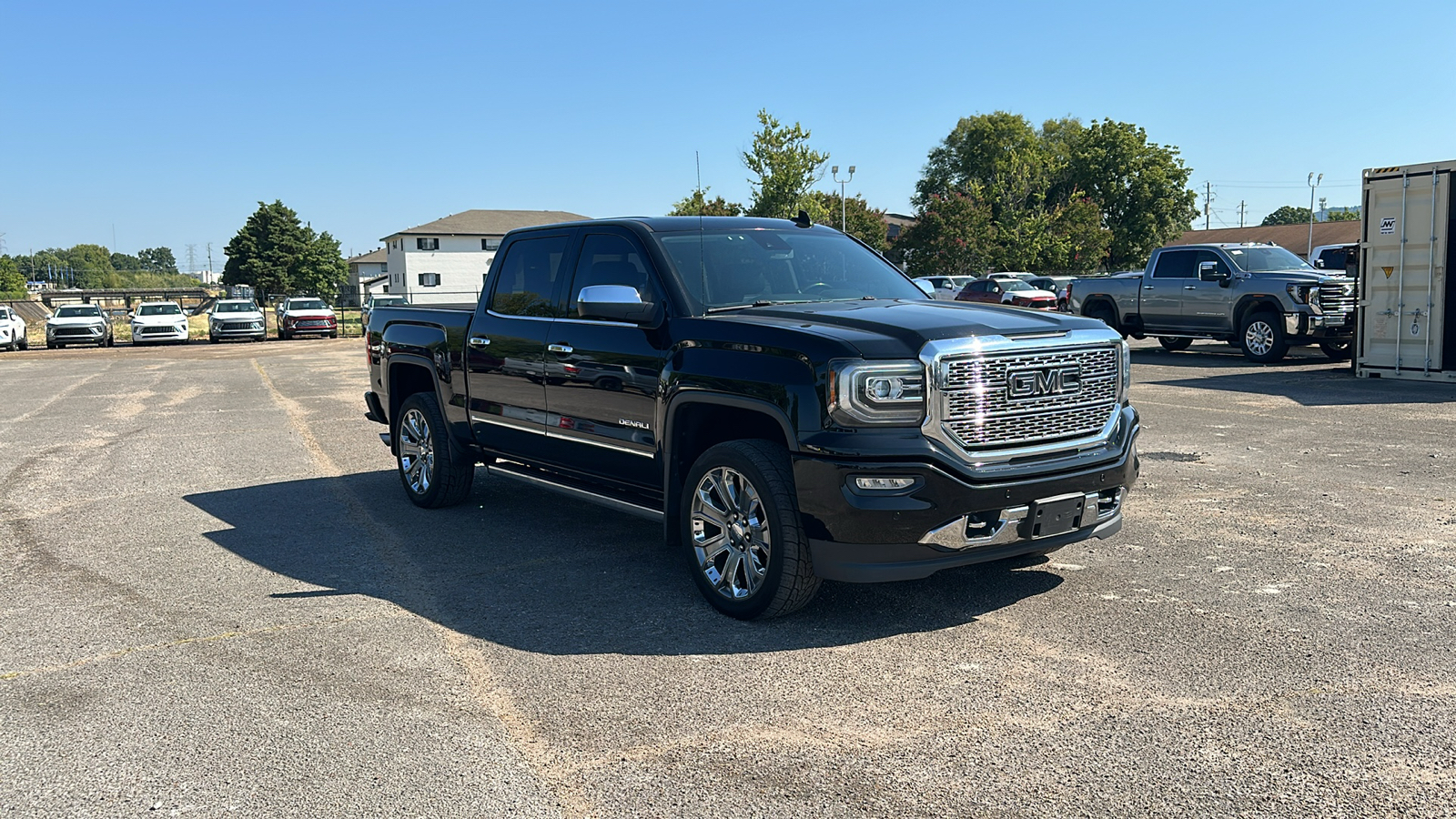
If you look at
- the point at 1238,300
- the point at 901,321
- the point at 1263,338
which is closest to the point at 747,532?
the point at 901,321

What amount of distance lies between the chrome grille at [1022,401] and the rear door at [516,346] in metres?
2.54

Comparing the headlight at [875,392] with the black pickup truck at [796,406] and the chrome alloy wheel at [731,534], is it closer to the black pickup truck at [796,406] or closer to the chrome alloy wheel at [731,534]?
the black pickup truck at [796,406]

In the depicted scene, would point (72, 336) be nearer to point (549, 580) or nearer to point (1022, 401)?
point (549, 580)

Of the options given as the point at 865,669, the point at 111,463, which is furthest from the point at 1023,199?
the point at 865,669

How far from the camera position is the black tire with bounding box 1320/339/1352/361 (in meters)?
18.5

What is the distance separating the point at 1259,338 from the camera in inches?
753

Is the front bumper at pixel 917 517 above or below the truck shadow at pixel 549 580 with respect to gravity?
above

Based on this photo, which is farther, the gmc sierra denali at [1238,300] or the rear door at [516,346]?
the gmc sierra denali at [1238,300]

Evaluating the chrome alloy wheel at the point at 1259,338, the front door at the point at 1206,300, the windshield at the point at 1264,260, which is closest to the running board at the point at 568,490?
the chrome alloy wheel at the point at 1259,338

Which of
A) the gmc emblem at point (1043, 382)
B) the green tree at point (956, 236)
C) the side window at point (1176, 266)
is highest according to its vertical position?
the green tree at point (956, 236)

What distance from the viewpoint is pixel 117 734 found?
13.4 ft

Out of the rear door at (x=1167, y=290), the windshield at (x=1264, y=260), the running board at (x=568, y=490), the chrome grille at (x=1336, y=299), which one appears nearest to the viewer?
the running board at (x=568, y=490)

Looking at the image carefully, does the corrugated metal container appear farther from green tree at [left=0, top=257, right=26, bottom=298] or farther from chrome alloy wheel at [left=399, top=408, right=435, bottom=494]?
green tree at [left=0, top=257, right=26, bottom=298]

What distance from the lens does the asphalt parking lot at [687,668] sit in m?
3.56
